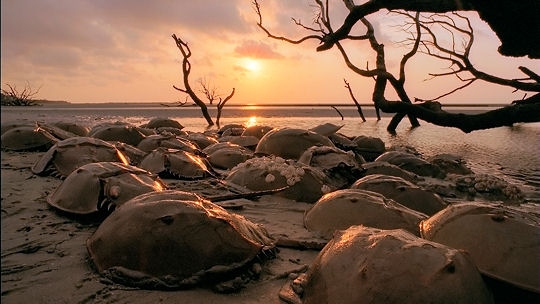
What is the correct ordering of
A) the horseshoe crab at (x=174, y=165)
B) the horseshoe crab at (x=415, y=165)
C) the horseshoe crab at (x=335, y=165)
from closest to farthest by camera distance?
the horseshoe crab at (x=335, y=165)
the horseshoe crab at (x=174, y=165)
the horseshoe crab at (x=415, y=165)

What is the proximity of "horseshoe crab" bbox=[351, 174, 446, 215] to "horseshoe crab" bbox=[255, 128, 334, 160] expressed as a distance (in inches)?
81.1

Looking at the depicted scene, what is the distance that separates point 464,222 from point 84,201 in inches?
94.7

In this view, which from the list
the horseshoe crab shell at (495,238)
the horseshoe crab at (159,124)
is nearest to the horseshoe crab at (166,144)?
the horseshoe crab shell at (495,238)

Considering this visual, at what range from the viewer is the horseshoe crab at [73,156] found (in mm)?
4047

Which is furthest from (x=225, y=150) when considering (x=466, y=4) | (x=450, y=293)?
(x=450, y=293)

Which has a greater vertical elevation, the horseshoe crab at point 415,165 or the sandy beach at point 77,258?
the sandy beach at point 77,258

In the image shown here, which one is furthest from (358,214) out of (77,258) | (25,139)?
(25,139)

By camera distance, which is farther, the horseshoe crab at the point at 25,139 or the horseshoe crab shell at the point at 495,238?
the horseshoe crab at the point at 25,139

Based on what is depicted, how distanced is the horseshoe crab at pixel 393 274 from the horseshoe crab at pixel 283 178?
81.7 inches

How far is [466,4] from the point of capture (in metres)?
3.91

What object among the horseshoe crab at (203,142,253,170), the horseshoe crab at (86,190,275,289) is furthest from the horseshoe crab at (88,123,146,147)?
the horseshoe crab at (86,190,275,289)

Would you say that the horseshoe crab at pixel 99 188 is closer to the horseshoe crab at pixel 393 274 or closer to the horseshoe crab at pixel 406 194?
the horseshoe crab at pixel 393 274

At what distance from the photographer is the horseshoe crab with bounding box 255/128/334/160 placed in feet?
18.5

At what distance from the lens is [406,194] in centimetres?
340
